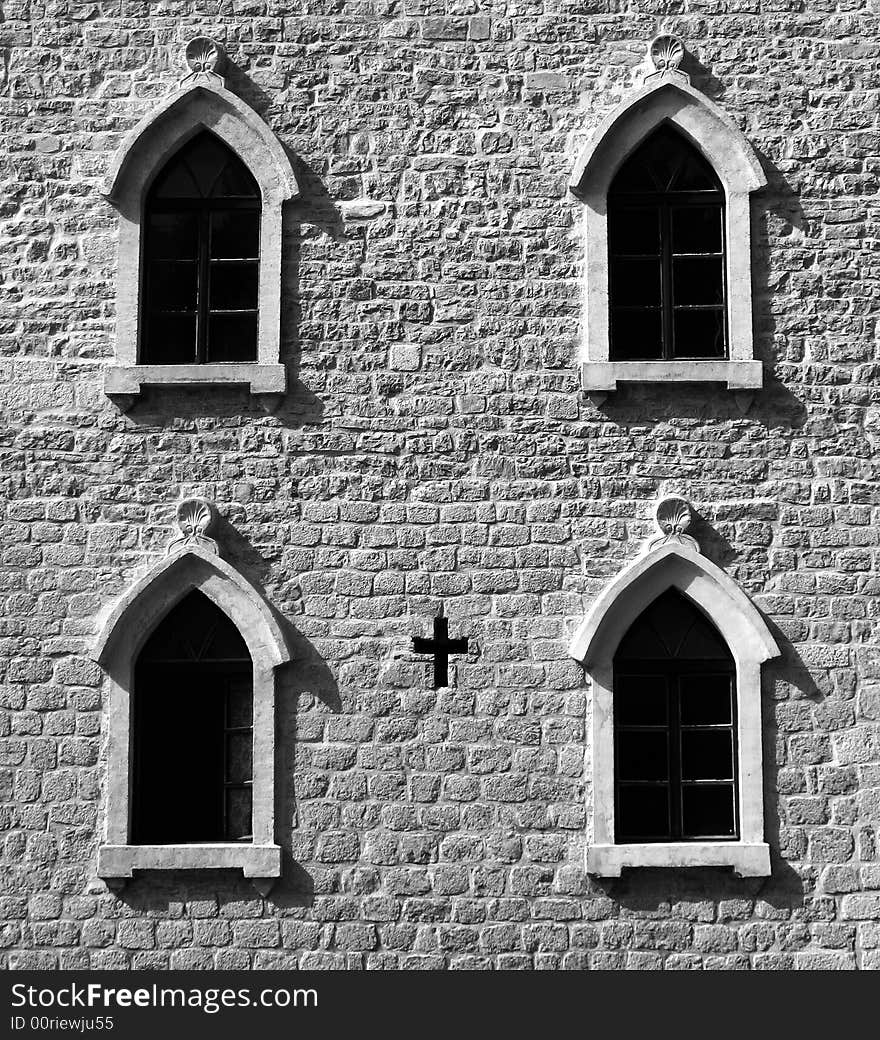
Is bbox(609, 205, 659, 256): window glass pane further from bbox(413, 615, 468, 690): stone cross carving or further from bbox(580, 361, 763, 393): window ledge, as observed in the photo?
bbox(413, 615, 468, 690): stone cross carving

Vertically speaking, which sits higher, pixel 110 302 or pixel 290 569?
pixel 110 302

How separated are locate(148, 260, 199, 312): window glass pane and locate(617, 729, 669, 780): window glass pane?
154 inches

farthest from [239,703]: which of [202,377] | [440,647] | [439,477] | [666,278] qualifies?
[666,278]

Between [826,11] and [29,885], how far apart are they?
7.48 metres

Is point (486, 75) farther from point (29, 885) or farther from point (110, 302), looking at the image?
point (29, 885)

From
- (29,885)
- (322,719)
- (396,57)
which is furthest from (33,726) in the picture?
(396,57)

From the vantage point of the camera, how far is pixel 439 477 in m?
8.27

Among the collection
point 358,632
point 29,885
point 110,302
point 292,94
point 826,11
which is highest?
point 826,11

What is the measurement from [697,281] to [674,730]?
287cm

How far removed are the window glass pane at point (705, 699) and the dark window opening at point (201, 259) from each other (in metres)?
3.45

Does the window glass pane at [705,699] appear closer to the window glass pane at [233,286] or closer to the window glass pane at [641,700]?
the window glass pane at [641,700]

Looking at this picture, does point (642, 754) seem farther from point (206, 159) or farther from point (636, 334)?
point (206, 159)

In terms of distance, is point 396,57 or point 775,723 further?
point 396,57

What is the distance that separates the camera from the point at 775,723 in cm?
807
